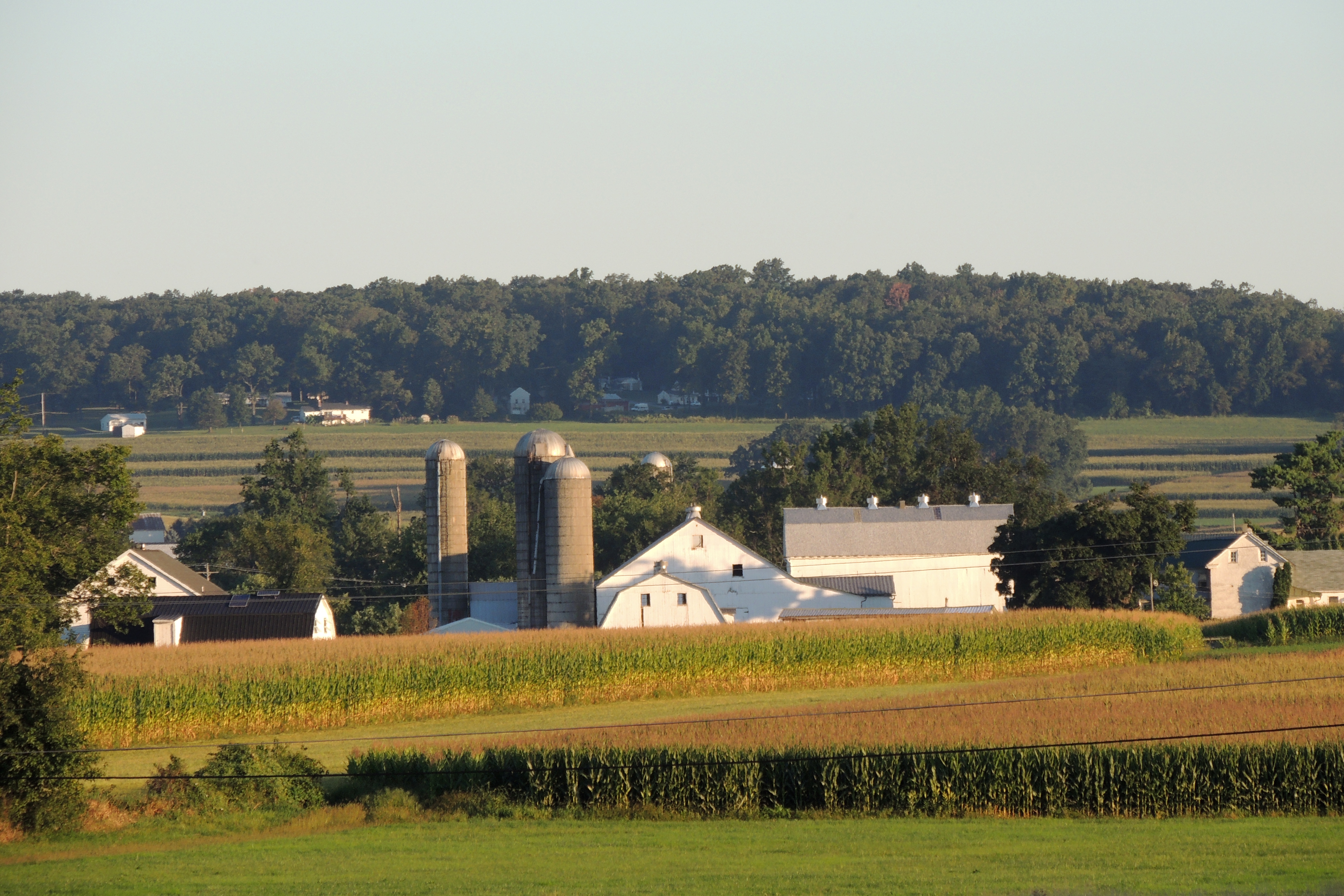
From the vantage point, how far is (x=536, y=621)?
6097cm

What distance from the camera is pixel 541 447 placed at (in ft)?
211

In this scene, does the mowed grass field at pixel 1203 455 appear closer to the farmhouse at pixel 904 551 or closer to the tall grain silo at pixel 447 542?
the farmhouse at pixel 904 551

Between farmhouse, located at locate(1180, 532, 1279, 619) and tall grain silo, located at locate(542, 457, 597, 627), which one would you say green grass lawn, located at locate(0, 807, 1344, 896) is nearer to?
tall grain silo, located at locate(542, 457, 597, 627)

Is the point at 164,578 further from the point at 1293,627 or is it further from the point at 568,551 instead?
the point at 1293,627

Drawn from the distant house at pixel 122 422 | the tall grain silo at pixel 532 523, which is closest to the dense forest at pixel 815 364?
the distant house at pixel 122 422

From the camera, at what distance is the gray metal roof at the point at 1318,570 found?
69.1 m

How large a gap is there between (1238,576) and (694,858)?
52692mm

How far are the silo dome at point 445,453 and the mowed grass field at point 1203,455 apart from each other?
58.2 meters

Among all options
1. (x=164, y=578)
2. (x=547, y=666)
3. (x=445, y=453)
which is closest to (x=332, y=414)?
(x=445, y=453)

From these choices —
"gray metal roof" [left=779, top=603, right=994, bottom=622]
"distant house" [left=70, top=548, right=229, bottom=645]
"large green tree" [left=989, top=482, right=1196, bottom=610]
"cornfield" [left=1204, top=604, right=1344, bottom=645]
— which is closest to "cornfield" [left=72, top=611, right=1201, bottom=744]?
"cornfield" [left=1204, top=604, right=1344, bottom=645]

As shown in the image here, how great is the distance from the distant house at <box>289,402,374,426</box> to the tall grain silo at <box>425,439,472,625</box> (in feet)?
368

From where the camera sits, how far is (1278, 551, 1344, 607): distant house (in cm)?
6850

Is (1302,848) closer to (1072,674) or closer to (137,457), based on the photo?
(1072,674)

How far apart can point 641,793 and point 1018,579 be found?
125ft
